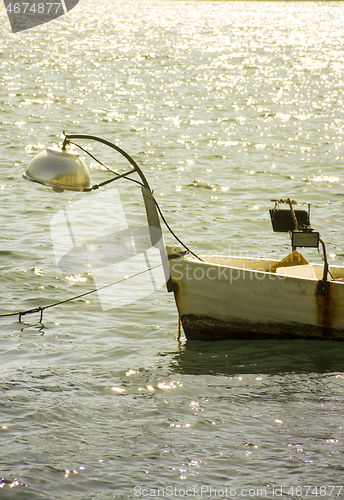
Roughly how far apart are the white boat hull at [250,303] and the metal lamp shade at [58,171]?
2.38m

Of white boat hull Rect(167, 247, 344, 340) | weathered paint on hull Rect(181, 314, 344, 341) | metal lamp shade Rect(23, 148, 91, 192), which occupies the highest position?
metal lamp shade Rect(23, 148, 91, 192)

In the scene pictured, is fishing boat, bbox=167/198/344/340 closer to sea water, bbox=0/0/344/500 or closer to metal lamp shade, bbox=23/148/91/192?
sea water, bbox=0/0/344/500

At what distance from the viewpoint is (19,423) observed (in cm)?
605

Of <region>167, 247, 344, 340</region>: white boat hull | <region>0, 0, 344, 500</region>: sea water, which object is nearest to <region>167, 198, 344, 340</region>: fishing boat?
<region>167, 247, 344, 340</region>: white boat hull

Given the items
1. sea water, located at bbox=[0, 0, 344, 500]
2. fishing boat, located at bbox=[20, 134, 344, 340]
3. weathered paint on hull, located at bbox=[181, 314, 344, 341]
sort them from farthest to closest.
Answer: weathered paint on hull, located at bbox=[181, 314, 344, 341] < fishing boat, located at bbox=[20, 134, 344, 340] < sea water, located at bbox=[0, 0, 344, 500]

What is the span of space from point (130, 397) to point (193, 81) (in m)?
27.5

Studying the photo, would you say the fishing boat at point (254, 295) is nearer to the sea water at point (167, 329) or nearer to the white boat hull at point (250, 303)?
the white boat hull at point (250, 303)

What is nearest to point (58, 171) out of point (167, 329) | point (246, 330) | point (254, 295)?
point (254, 295)

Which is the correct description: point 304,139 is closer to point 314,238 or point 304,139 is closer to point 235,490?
point 314,238

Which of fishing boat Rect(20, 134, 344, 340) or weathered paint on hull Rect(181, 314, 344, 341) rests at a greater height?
fishing boat Rect(20, 134, 344, 340)

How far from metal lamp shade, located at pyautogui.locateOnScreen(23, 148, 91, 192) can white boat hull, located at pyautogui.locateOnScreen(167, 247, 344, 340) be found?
2.38 metres

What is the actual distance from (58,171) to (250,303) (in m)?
3.20

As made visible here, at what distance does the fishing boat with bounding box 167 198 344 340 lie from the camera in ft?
24.7

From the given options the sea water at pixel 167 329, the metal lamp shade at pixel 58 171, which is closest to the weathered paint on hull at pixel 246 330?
the sea water at pixel 167 329
